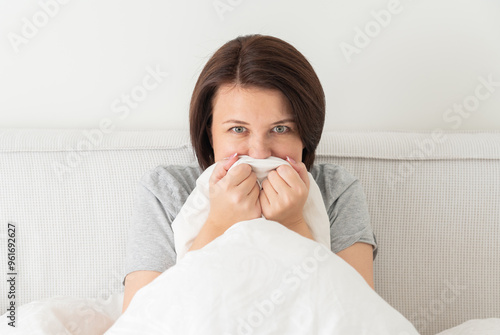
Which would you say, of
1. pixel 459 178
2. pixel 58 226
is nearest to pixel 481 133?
pixel 459 178

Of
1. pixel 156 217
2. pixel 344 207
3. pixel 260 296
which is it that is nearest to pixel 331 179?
pixel 344 207

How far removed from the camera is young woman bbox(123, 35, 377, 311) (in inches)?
44.4

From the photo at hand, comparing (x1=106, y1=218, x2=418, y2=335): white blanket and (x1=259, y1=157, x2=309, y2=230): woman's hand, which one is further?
(x1=259, y1=157, x2=309, y2=230): woman's hand

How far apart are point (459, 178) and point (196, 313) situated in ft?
3.01

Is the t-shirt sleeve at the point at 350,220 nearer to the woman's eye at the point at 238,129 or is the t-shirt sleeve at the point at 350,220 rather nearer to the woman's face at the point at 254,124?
the woman's face at the point at 254,124

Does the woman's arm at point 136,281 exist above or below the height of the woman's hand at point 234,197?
below

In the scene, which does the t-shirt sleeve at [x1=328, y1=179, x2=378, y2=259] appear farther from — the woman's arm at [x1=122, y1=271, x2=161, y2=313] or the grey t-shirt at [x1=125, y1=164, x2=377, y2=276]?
the woman's arm at [x1=122, y1=271, x2=161, y2=313]

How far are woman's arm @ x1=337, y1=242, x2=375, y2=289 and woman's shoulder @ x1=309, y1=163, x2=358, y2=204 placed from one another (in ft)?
0.46

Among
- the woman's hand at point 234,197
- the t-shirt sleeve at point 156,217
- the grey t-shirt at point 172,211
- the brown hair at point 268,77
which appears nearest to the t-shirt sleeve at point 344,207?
the grey t-shirt at point 172,211

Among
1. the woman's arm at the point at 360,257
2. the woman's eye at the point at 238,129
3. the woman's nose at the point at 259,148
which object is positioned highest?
the woman's eye at the point at 238,129

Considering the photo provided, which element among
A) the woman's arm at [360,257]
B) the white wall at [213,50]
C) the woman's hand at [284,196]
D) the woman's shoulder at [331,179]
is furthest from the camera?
the white wall at [213,50]

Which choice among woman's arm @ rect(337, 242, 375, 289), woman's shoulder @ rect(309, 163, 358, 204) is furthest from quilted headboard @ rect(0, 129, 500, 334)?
woman's arm @ rect(337, 242, 375, 289)

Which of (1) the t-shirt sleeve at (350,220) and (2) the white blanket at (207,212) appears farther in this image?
(1) the t-shirt sleeve at (350,220)

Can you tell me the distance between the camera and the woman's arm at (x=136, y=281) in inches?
45.6
